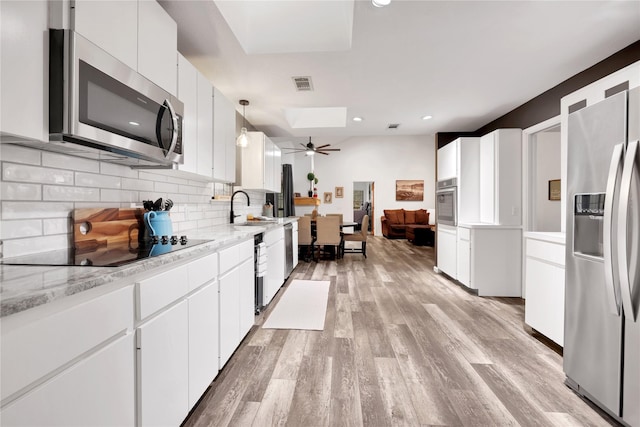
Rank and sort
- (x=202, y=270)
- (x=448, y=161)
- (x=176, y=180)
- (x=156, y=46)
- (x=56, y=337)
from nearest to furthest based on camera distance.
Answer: (x=56, y=337), (x=202, y=270), (x=156, y=46), (x=176, y=180), (x=448, y=161)

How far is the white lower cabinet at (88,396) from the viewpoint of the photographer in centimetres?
71

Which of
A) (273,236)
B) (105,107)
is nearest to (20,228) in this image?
(105,107)

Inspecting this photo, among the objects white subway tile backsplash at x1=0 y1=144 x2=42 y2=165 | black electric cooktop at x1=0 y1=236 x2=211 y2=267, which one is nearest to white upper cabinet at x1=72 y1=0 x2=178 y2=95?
white subway tile backsplash at x1=0 y1=144 x2=42 y2=165

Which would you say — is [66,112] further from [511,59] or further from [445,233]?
[445,233]

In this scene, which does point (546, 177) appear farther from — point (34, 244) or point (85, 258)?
point (34, 244)

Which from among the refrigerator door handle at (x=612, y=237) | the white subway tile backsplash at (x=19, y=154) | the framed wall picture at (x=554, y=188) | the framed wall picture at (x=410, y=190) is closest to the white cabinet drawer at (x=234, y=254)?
the white subway tile backsplash at (x=19, y=154)

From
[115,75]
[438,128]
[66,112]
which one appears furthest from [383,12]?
[438,128]

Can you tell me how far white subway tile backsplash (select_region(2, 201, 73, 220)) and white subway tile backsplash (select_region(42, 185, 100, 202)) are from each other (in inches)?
1.2

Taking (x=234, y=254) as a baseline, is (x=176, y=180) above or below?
above

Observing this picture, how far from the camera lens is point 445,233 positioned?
15.6 ft

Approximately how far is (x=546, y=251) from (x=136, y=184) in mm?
3203

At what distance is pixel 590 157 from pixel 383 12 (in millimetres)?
1580

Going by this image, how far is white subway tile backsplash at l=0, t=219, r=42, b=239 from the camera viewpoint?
119 centimetres

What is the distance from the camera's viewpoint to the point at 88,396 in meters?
0.87
